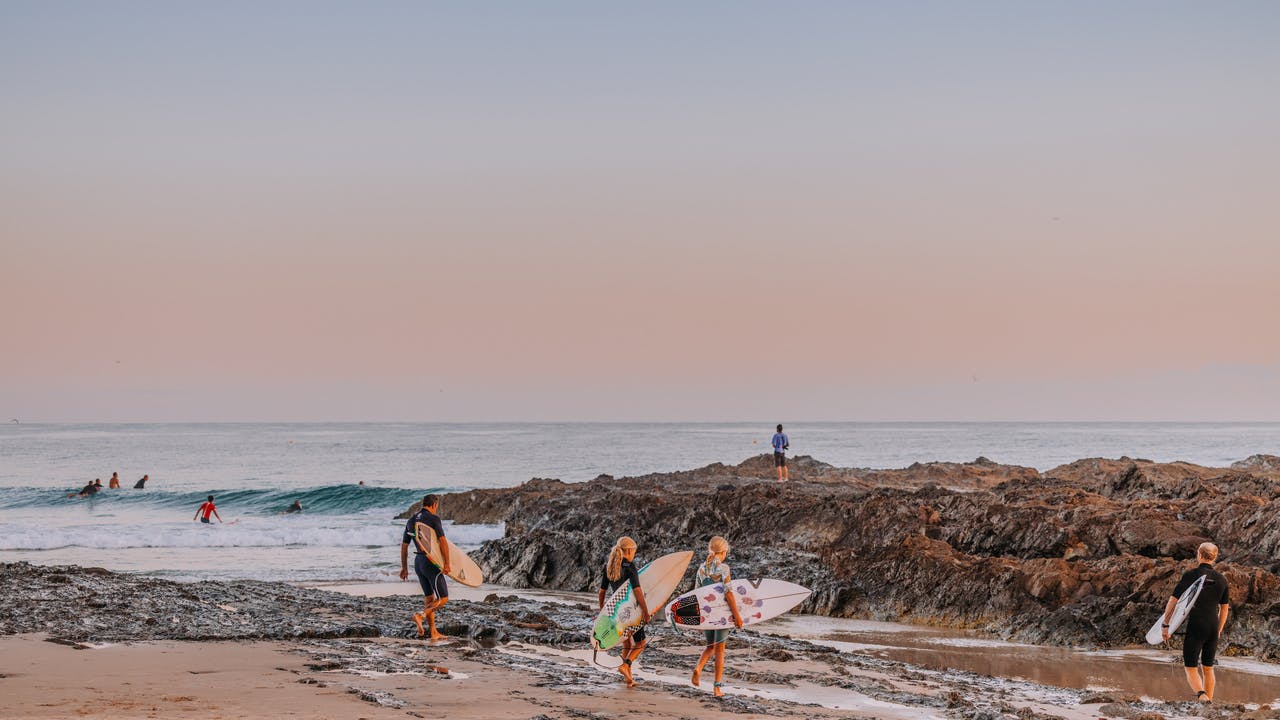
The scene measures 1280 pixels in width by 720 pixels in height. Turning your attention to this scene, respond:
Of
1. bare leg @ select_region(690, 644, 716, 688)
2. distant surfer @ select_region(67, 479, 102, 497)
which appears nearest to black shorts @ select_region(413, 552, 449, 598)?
bare leg @ select_region(690, 644, 716, 688)

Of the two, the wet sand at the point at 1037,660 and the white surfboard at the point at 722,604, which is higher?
the white surfboard at the point at 722,604

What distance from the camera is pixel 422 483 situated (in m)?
54.0

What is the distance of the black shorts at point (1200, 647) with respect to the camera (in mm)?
9812

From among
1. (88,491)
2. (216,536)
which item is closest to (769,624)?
(216,536)

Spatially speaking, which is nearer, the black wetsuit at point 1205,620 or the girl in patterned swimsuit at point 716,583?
the girl in patterned swimsuit at point 716,583

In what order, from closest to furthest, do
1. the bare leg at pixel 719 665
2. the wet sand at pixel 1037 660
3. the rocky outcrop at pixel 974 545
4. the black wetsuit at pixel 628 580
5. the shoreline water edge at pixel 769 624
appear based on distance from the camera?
the shoreline water edge at pixel 769 624 < the bare leg at pixel 719 665 < the black wetsuit at pixel 628 580 < the wet sand at pixel 1037 660 < the rocky outcrop at pixel 974 545

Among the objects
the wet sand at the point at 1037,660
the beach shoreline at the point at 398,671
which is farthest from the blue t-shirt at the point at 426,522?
the wet sand at the point at 1037,660

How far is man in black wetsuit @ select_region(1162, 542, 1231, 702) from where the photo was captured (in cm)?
980

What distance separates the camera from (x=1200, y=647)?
9.89m

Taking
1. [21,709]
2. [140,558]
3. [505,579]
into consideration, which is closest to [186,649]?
[21,709]

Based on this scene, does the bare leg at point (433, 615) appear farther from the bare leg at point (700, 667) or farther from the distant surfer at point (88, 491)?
the distant surfer at point (88, 491)

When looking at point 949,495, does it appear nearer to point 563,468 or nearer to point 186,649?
point 186,649

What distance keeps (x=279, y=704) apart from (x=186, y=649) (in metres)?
3.05

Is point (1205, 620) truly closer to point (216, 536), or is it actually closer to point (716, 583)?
point (716, 583)
